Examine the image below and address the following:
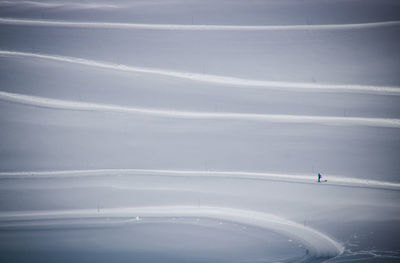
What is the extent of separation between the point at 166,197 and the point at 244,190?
0.35m

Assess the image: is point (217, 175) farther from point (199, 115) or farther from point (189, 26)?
point (189, 26)

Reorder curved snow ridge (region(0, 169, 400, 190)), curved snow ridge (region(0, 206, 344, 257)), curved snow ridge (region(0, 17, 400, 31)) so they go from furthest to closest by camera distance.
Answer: curved snow ridge (region(0, 17, 400, 31)) < curved snow ridge (region(0, 169, 400, 190)) < curved snow ridge (region(0, 206, 344, 257))

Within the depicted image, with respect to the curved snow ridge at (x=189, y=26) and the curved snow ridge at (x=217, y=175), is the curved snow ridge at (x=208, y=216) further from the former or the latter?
the curved snow ridge at (x=189, y=26)

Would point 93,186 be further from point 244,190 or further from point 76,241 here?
point 244,190

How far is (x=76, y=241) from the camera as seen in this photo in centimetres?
159

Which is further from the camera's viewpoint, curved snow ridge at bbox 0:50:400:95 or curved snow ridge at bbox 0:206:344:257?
curved snow ridge at bbox 0:50:400:95

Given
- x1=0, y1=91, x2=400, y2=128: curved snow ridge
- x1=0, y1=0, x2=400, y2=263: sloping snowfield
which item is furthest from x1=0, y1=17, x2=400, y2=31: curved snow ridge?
x1=0, y1=91, x2=400, y2=128: curved snow ridge

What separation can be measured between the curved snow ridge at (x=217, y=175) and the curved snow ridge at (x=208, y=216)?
0.16 m

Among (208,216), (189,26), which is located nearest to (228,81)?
(189,26)

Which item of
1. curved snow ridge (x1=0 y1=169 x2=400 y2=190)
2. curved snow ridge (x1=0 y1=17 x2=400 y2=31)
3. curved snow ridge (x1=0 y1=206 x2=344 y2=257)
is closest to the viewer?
curved snow ridge (x1=0 y1=206 x2=344 y2=257)

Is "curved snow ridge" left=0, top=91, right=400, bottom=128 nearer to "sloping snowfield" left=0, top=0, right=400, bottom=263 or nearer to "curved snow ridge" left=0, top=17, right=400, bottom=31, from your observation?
"sloping snowfield" left=0, top=0, right=400, bottom=263

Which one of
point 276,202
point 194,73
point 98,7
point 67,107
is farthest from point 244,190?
point 98,7

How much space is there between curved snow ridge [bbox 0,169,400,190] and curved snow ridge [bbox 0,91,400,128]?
0.26m

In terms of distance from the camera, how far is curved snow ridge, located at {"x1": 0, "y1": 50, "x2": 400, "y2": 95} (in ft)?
5.95
